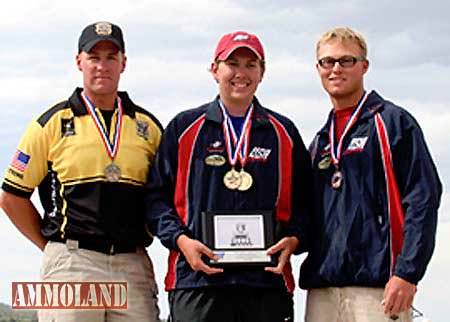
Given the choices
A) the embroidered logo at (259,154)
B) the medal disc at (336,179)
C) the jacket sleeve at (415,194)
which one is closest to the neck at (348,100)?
the jacket sleeve at (415,194)

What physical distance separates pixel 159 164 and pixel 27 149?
3.94 feet

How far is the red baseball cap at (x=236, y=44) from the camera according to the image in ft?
23.4

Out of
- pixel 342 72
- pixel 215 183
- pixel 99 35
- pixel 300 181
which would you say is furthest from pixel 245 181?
pixel 99 35

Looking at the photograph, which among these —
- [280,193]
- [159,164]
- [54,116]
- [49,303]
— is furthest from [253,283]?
[54,116]

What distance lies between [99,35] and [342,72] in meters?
2.23

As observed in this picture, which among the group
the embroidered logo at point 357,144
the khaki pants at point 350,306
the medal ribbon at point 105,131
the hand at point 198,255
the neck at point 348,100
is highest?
the neck at point 348,100

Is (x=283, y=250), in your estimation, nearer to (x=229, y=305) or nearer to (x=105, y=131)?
(x=229, y=305)

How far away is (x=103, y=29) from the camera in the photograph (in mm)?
7707

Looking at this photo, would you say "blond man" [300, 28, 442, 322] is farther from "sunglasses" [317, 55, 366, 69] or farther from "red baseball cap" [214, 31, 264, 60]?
"red baseball cap" [214, 31, 264, 60]

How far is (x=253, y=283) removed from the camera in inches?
266

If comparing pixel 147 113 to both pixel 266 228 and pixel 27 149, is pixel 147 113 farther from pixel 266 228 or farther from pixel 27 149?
pixel 266 228

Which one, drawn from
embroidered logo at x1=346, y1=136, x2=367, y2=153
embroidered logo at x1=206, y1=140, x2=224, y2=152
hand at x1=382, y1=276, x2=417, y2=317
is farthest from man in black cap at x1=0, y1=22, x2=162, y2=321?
hand at x1=382, y1=276, x2=417, y2=317

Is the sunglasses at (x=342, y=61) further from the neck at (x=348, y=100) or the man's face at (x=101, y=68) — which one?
the man's face at (x=101, y=68)

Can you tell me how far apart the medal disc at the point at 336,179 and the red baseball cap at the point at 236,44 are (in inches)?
47.1
